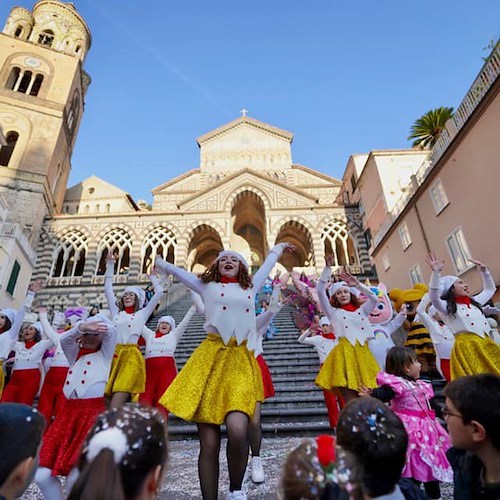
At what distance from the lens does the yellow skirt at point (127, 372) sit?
155 inches

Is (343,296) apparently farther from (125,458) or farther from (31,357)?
(31,357)

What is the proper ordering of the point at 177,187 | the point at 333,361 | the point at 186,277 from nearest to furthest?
the point at 186,277 → the point at 333,361 → the point at 177,187

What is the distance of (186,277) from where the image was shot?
2740 mm

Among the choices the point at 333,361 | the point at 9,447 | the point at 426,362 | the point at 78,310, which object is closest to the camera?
the point at 9,447

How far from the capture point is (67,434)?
2557 millimetres

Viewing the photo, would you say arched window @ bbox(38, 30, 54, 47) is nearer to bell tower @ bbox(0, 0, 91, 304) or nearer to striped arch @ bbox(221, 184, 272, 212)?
bell tower @ bbox(0, 0, 91, 304)

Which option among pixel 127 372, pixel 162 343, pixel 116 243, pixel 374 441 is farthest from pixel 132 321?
pixel 116 243

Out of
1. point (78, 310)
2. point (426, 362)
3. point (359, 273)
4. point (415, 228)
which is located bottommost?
point (426, 362)

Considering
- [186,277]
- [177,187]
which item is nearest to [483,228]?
[186,277]

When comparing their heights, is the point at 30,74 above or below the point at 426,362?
above

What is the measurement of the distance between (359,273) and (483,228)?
1123cm

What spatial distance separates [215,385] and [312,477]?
1.42 metres

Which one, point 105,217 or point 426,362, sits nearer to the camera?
point 426,362

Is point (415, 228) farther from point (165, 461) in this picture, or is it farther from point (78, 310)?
point (165, 461)
